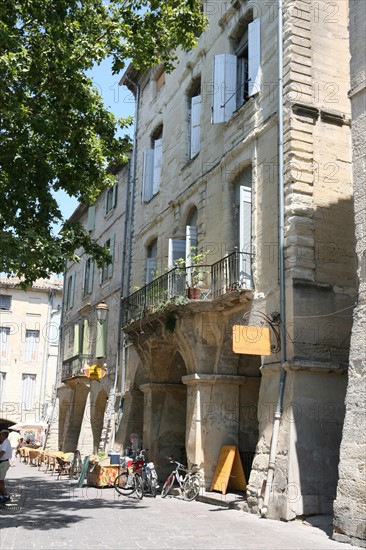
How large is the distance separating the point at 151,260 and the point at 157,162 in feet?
10.7

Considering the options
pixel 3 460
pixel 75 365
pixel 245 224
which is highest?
pixel 245 224

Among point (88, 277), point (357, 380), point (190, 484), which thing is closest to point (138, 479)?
point (190, 484)

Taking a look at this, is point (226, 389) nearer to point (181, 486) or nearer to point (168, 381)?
point (181, 486)

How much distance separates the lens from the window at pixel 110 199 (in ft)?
78.8

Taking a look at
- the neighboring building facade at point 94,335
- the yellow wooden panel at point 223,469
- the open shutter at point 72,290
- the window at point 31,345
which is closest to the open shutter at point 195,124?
the neighboring building facade at point 94,335

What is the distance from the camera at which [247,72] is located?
14.6 metres

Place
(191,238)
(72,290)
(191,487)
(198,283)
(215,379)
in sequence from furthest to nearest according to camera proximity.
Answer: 1. (72,290)
2. (191,238)
3. (198,283)
4. (215,379)
5. (191,487)

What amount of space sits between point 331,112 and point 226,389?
6172mm

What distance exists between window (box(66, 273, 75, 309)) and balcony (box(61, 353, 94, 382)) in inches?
151

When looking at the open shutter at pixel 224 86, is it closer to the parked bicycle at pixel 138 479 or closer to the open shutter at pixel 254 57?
the open shutter at pixel 254 57

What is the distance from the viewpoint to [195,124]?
1656cm

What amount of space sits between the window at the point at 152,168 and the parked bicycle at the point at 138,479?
8.44m

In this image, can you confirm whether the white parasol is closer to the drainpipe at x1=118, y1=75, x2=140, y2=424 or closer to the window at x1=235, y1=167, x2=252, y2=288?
the drainpipe at x1=118, y1=75, x2=140, y2=424

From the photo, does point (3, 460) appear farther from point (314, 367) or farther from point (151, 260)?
point (151, 260)
